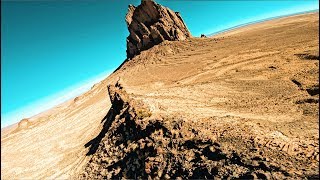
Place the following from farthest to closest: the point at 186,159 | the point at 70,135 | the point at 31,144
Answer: the point at 31,144 → the point at 70,135 → the point at 186,159

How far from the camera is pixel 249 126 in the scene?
1370 cm

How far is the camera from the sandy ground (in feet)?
46.4

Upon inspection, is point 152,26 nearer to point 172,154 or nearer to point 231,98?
point 231,98

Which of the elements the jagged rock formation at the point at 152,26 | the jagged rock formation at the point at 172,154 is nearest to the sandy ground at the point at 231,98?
the jagged rock formation at the point at 172,154

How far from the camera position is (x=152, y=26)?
53.8 metres

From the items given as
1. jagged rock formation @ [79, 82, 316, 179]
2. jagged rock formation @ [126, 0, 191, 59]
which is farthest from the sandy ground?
jagged rock formation @ [126, 0, 191, 59]

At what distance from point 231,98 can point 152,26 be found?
3445cm

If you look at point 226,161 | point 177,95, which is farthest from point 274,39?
point 226,161

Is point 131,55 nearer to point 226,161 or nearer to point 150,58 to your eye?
point 150,58

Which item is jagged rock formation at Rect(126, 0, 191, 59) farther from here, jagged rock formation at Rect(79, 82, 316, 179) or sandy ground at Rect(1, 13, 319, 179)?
jagged rock formation at Rect(79, 82, 316, 179)

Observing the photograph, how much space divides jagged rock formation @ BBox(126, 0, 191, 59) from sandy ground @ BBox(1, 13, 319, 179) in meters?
6.85

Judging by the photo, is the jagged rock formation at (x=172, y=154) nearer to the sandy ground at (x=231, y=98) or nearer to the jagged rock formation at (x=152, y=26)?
the sandy ground at (x=231, y=98)

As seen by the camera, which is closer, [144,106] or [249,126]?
[249,126]

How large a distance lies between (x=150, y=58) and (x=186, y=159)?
1510 inches
